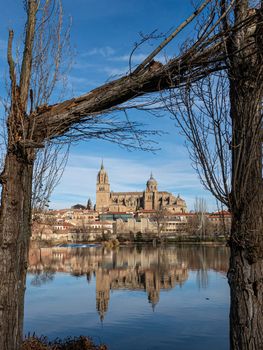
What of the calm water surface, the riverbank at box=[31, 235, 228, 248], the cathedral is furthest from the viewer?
the cathedral

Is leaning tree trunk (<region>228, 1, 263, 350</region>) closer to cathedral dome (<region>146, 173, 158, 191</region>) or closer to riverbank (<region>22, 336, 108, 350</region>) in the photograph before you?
riverbank (<region>22, 336, 108, 350</region>)

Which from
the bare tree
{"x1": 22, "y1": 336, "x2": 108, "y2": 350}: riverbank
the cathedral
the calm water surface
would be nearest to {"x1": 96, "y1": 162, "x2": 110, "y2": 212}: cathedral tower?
the cathedral

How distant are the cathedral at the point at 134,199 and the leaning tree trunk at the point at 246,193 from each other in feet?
560

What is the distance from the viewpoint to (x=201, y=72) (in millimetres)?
4582

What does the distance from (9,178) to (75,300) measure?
46.5ft

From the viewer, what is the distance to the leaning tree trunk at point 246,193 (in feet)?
14.2

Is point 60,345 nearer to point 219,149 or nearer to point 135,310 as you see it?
point 219,149

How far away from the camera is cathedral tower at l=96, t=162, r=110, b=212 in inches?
7411

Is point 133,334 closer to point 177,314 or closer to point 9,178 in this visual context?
point 177,314

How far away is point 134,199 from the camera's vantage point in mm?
193250

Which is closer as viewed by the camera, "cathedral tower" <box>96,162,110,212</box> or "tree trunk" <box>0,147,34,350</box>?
"tree trunk" <box>0,147,34,350</box>

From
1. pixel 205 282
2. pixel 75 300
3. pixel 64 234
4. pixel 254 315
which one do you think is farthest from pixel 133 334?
pixel 64 234

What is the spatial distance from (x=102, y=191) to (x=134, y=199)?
16146mm

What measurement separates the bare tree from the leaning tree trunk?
0.01 meters
